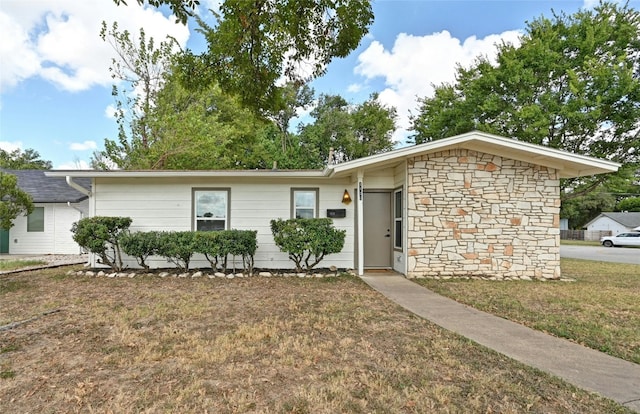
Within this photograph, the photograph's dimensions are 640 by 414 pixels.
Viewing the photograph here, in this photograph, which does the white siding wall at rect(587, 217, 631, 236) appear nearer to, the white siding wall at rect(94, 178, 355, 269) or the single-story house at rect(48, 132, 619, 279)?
the single-story house at rect(48, 132, 619, 279)

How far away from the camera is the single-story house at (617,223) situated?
31406 millimetres

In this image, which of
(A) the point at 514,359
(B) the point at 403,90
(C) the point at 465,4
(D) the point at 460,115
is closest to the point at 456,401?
(A) the point at 514,359

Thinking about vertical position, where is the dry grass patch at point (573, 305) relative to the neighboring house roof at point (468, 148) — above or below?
below

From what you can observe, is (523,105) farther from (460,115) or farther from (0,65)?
(0,65)

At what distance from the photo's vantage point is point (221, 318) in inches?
174

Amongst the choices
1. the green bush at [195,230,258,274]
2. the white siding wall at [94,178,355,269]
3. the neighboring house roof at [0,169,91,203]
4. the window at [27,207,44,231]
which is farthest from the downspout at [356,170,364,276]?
the window at [27,207,44,231]

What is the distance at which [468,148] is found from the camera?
7660 millimetres

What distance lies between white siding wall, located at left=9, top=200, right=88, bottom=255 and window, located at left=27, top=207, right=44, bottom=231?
123 millimetres

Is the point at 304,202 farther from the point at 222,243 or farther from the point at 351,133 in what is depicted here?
the point at 351,133

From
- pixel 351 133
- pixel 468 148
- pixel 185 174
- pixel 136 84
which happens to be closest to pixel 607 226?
pixel 351 133

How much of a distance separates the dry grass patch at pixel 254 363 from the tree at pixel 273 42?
3457 millimetres

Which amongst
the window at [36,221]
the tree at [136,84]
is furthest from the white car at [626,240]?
the window at [36,221]

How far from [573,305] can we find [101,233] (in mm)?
8830

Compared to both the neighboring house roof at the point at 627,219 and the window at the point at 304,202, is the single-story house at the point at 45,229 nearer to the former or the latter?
the window at the point at 304,202
